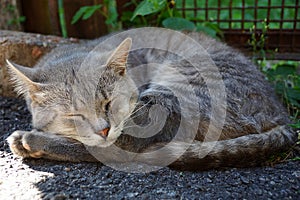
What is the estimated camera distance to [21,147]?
252 cm

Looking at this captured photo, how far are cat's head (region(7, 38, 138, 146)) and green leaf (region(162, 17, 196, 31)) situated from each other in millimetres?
1127

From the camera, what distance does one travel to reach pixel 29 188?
7.14ft

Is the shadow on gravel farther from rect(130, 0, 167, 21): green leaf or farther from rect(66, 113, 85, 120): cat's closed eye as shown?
rect(130, 0, 167, 21): green leaf

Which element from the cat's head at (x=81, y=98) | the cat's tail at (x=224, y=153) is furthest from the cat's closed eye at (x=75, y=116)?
the cat's tail at (x=224, y=153)

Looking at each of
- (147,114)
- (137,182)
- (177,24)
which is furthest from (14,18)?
(137,182)

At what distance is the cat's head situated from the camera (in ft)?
7.63

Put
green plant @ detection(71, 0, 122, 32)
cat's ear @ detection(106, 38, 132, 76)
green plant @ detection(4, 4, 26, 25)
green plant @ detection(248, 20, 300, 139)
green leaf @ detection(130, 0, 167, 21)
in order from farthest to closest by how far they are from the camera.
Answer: green plant @ detection(4, 4, 26, 25), green plant @ detection(71, 0, 122, 32), green plant @ detection(248, 20, 300, 139), green leaf @ detection(130, 0, 167, 21), cat's ear @ detection(106, 38, 132, 76)

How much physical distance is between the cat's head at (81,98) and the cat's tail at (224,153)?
1.17 ft

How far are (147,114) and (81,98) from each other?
1.51ft

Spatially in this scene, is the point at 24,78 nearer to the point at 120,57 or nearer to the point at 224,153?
the point at 120,57

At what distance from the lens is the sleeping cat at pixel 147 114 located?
235 centimetres

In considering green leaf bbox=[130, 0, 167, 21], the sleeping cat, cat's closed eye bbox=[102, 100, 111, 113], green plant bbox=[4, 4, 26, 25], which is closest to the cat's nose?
the sleeping cat

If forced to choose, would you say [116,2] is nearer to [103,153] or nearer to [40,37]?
[40,37]

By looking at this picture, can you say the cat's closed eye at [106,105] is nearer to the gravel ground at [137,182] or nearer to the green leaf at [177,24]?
the gravel ground at [137,182]
